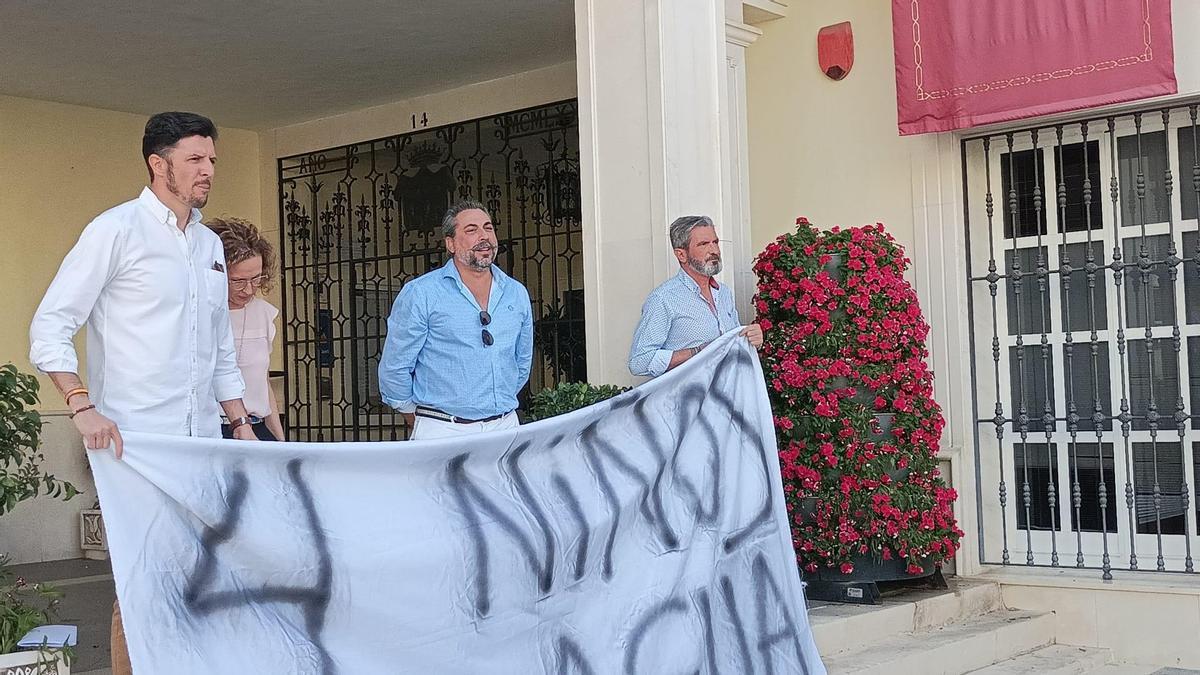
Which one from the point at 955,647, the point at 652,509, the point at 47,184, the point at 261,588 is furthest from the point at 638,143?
the point at 47,184

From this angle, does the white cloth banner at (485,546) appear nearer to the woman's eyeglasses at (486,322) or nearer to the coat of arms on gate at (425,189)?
the woman's eyeglasses at (486,322)

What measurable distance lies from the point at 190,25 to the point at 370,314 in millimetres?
3279

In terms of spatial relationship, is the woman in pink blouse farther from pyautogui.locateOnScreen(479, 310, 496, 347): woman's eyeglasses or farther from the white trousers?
pyautogui.locateOnScreen(479, 310, 496, 347): woman's eyeglasses

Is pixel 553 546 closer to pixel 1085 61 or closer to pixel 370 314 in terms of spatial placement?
pixel 1085 61

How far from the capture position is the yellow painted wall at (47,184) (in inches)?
367

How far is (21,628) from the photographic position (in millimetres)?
3990

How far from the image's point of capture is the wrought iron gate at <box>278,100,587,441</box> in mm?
9195

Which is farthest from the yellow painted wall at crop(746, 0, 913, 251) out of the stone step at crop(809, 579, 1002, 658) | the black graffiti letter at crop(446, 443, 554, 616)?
the black graffiti letter at crop(446, 443, 554, 616)

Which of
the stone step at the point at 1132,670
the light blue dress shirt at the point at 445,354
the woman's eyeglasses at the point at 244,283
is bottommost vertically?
the stone step at the point at 1132,670

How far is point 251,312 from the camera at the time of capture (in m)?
4.93

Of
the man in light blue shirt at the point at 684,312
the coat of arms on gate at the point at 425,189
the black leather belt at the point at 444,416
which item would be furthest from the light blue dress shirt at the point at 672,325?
the coat of arms on gate at the point at 425,189

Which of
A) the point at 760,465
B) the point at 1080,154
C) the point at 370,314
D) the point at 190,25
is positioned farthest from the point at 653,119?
the point at 370,314

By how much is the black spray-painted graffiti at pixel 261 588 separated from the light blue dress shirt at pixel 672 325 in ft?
7.01

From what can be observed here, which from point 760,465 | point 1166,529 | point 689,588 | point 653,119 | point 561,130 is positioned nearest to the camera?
point 689,588
